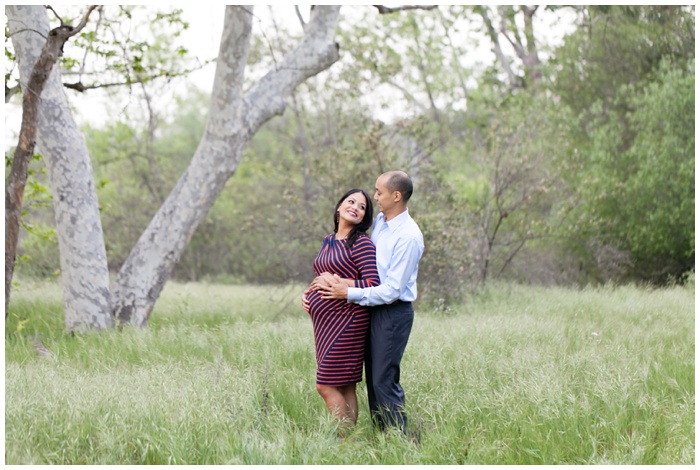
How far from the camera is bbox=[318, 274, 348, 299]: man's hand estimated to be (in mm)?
4043

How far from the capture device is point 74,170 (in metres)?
7.39

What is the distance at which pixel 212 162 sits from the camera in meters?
8.12

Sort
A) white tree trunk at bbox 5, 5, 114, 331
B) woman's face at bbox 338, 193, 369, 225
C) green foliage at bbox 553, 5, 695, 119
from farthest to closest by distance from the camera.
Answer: green foliage at bbox 553, 5, 695, 119
white tree trunk at bbox 5, 5, 114, 331
woman's face at bbox 338, 193, 369, 225

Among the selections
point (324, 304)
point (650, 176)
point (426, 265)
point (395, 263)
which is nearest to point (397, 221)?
→ point (395, 263)

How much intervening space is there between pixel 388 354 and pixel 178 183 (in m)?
4.84

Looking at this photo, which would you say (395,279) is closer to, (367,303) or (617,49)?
(367,303)

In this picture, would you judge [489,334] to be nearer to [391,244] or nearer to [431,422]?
[431,422]

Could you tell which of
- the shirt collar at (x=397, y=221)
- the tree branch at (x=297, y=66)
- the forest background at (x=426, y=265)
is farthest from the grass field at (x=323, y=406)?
the tree branch at (x=297, y=66)

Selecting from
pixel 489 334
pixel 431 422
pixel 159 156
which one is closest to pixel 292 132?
pixel 159 156

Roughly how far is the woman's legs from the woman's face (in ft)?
3.33

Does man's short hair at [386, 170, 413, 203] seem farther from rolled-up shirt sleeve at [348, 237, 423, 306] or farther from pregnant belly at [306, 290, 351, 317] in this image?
pregnant belly at [306, 290, 351, 317]

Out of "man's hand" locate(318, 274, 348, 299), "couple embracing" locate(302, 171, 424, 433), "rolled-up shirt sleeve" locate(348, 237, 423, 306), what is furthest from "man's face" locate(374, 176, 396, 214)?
"man's hand" locate(318, 274, 348, 299)

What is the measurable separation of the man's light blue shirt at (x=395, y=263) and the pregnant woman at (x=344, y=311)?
84 mm

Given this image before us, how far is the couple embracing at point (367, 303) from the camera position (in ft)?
13.4
